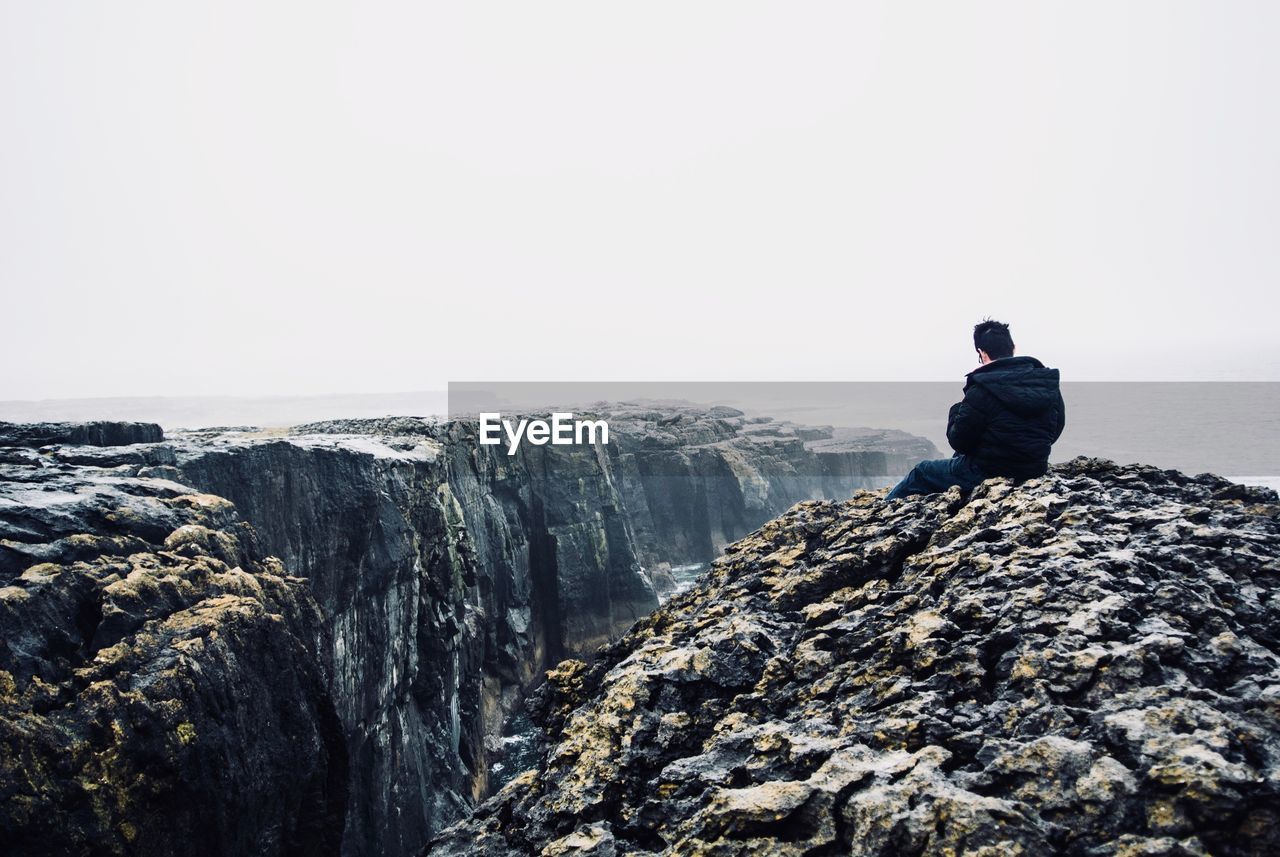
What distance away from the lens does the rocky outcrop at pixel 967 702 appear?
4891 mm

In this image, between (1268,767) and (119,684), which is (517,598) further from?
(1268,767)

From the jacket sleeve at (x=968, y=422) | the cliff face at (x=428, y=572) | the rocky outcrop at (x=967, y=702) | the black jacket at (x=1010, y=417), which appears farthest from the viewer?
the cliff face at (x=428, y=572)

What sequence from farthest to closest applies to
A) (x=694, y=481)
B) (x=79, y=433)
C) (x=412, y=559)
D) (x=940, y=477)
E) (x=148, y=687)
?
(x=694, y=481), (x=412, y=559), (x=79, y=433), (x=148, y=687), (x=940, y=477)

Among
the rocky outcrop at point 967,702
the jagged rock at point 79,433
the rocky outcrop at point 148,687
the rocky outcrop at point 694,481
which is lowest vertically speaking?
the rocky outcrop at point 694,481

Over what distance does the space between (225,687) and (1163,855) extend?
636 inches

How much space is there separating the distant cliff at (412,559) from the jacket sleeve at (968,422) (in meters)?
15.2

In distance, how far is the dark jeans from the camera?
419 inches

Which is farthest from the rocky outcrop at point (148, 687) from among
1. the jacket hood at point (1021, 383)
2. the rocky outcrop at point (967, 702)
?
the jacket hood at point (1021, 383)

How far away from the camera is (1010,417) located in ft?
33.4

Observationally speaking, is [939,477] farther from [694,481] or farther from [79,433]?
[694,481]

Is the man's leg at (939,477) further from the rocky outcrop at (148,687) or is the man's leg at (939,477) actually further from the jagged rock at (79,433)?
the jagged rock at (79,433)

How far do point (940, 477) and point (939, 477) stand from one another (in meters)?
0.02

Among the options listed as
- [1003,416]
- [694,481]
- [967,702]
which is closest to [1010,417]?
[1003,416]

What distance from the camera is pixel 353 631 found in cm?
2916
